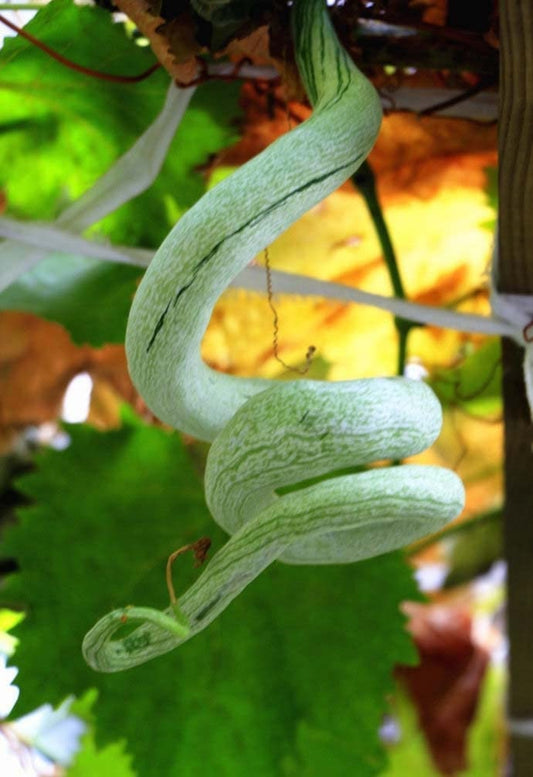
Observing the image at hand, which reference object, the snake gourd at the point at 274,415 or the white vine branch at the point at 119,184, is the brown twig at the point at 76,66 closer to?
the white vine branch at the point at 119,184

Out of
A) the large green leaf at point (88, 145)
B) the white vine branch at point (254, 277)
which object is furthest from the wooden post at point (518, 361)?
the large green leaf at point (88, 145)

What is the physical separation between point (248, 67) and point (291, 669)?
26 centimetres

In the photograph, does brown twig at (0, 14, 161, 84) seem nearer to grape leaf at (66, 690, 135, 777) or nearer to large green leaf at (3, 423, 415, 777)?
large green leaf at (3, 423, 415, 777)

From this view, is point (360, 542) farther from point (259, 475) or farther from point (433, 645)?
point (433, 645)

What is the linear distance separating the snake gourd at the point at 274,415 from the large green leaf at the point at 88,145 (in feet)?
0.44

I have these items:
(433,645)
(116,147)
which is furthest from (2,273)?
(433,645)

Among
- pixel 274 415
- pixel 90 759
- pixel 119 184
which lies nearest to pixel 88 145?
pixel 119 184

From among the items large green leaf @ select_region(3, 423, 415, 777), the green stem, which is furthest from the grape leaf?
the green stem

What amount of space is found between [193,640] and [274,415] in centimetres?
17

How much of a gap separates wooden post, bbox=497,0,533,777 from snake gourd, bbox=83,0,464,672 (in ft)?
0.15

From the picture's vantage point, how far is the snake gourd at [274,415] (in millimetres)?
233

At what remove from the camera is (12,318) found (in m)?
0.52

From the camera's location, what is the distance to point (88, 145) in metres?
0.39

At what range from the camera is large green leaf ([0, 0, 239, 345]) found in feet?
1.15
